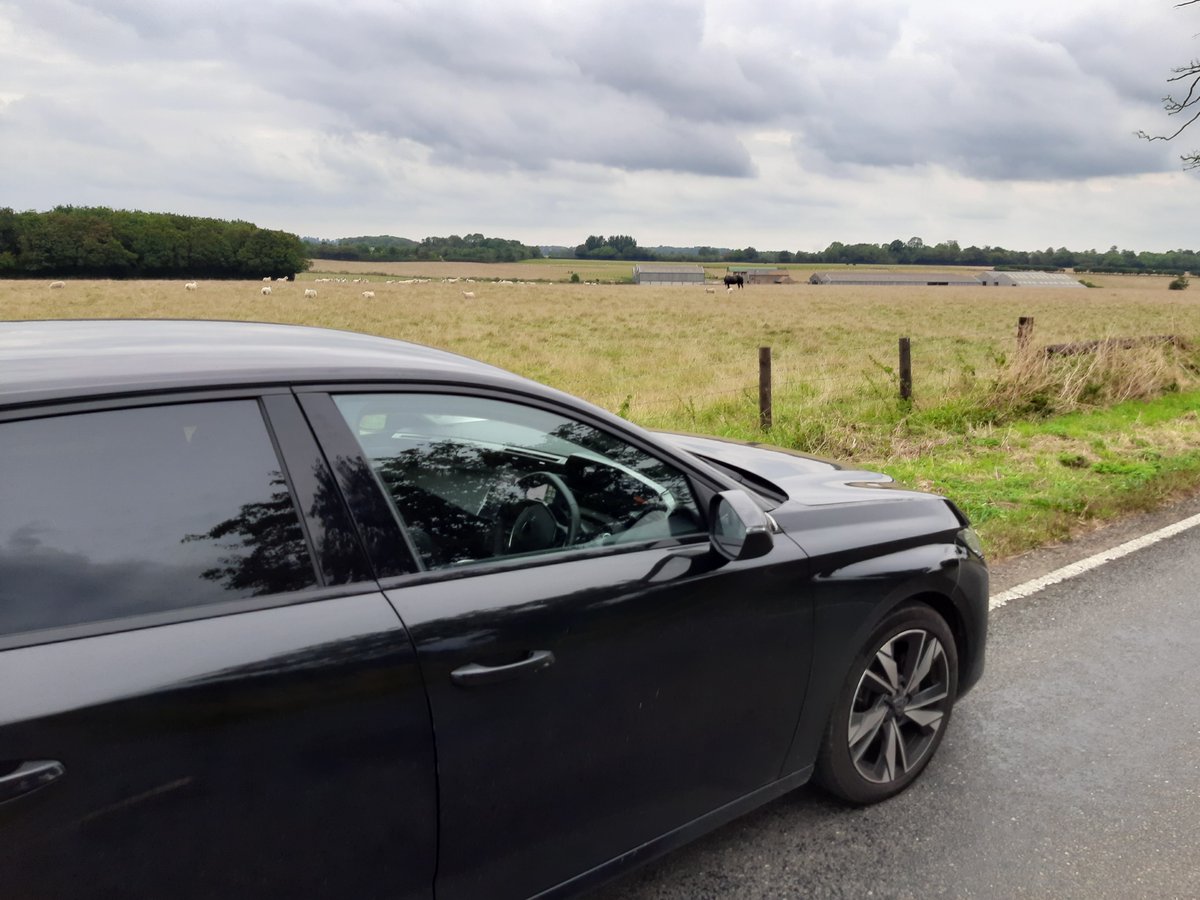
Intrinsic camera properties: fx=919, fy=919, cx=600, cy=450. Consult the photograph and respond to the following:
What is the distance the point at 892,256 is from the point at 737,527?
159875 millimetres

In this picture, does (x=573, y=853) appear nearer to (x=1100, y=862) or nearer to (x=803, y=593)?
(x=803, y=593)

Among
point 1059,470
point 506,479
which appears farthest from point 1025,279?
point 506,479

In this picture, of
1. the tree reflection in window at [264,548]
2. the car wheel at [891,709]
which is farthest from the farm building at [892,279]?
the tree reflection in window at [264,548]

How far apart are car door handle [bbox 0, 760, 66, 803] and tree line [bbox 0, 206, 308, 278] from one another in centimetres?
8029

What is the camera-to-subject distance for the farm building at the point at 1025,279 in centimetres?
10762

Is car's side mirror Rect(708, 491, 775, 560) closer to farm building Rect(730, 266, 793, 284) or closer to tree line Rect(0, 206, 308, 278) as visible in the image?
tree line Rect(0, 206, 308, 278)

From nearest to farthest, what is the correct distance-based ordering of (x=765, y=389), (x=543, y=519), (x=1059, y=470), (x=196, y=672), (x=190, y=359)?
(x=196, y=672) < (x=190, y=359) < (x=543, y=519) < (x=1059, y=470) < (x=765, y=389)

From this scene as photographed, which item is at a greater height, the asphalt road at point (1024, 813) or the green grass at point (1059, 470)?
the green grass at point (1059, 470)

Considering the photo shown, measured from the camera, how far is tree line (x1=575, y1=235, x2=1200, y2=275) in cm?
13812

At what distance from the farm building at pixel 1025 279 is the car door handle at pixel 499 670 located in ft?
377

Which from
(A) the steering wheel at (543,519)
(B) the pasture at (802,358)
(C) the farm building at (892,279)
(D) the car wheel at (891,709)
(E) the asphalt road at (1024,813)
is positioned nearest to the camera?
(A) the steering wheel at (543,519)

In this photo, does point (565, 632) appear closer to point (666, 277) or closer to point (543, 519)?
point (543, 519)

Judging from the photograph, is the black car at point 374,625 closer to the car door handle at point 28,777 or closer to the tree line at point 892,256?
the car door handle at point 28,777

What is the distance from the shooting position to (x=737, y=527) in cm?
252
